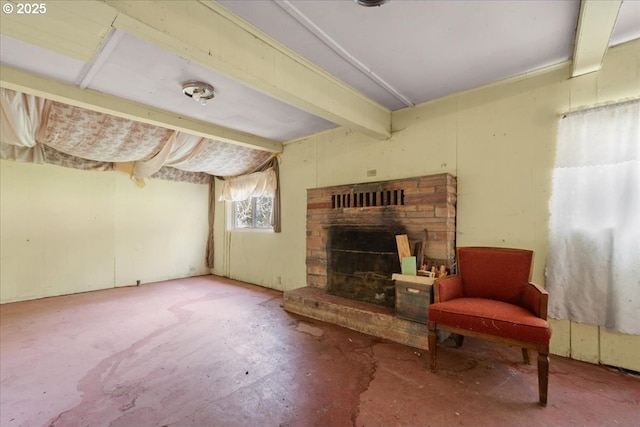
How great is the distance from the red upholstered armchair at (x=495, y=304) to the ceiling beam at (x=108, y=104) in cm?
327

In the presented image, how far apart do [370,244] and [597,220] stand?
188cm

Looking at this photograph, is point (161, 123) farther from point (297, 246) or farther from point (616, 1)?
point (616, 1)

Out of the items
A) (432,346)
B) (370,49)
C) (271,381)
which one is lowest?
(271,381)

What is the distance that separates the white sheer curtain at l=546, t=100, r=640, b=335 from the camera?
1.97m

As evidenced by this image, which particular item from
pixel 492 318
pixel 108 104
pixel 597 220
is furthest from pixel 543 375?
pixel 108 104

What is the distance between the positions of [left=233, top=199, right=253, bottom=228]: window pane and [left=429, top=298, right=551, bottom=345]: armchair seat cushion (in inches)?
164

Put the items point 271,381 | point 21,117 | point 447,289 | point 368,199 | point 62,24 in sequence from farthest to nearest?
point 368,199, point 21,117, point 447,289, point 271,381, point 62,24

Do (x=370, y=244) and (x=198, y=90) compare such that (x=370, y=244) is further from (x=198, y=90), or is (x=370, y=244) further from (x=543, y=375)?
(x=198, y=90)

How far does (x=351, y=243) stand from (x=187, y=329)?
6.68 feet

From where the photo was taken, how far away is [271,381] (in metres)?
1.92

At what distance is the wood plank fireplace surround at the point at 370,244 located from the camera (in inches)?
105

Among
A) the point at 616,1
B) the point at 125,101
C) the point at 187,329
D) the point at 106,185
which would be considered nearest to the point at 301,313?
the point at 187,329

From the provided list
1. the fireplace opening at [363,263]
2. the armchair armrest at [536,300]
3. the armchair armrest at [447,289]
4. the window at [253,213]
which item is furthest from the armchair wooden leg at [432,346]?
the window at [253,213]

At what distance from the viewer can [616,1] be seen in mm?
1451
